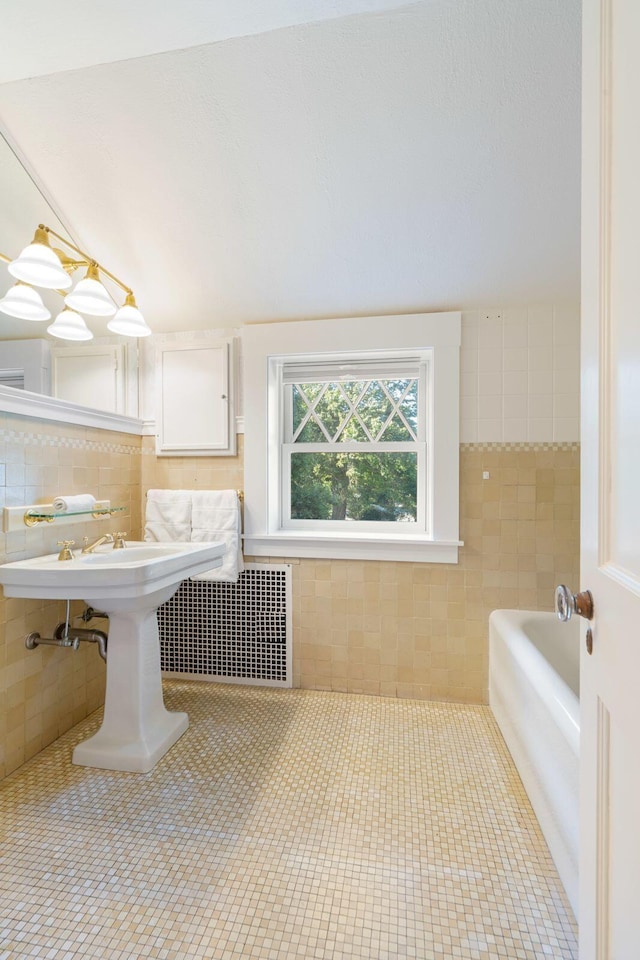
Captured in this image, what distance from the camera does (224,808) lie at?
145 centimetres

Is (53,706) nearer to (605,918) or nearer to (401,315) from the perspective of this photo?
(605,918)

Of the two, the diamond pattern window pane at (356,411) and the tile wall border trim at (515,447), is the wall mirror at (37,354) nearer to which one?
the diamond pattern window pane at (356,411)

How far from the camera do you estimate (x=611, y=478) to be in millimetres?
656

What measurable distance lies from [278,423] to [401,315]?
0.86 metres

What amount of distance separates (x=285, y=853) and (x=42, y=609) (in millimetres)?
Result: 1282

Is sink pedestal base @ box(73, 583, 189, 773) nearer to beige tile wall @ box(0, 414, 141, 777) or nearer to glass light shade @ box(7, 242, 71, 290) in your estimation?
beige tile wall @ box(0, 414, 141, 777)

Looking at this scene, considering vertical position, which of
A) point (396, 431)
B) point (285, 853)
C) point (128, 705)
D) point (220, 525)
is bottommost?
point (285, 853)

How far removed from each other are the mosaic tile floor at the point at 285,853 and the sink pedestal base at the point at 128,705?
0.20 ft

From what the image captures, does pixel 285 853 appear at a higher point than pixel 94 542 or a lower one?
lower

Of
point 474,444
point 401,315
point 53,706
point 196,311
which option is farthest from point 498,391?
point 53,706

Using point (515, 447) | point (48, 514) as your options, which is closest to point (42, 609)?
point (48, 514)

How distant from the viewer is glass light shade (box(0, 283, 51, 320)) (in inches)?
64.3

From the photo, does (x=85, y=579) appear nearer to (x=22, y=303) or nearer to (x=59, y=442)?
(x=59, y=442)

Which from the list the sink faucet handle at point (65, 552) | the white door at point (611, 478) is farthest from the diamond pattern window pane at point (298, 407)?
the white door at point (611, 478)
